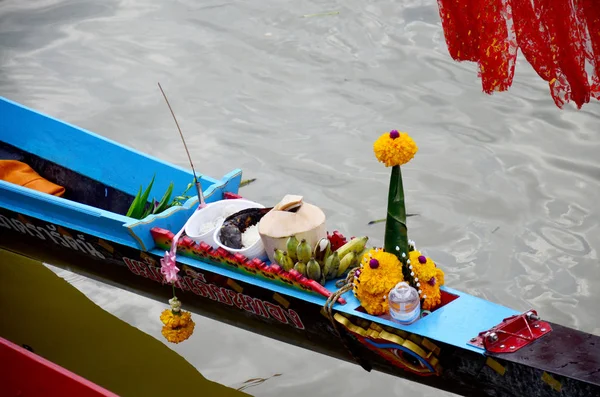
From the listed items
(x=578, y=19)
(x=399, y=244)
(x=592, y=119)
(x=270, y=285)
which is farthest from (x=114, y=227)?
(x=592, y=119)

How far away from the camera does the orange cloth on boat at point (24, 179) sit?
4.21 metres

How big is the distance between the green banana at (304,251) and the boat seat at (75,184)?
1321 millimetres

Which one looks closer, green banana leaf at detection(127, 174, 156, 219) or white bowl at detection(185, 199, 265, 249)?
white bowl at detection(185, 199, 265, 249)

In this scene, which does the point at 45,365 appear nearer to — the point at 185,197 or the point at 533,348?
the point at 185,197

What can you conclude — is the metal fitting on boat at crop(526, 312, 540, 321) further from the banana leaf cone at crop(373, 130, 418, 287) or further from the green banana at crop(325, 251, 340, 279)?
the green banana at crop(325, 251, 340, 279)

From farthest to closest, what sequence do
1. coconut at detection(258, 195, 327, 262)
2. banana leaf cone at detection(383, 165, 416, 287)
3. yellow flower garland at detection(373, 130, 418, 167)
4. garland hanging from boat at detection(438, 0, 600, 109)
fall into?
1. coconut at detection(258, 195, 327, 262)
2. banana leaf cone at detection(383, 165, 416, 287)
3. yellow flower garland at detection(373, 130, 418, 167)
4. garland hanging from boat at detection(438, 0, 600, 109)

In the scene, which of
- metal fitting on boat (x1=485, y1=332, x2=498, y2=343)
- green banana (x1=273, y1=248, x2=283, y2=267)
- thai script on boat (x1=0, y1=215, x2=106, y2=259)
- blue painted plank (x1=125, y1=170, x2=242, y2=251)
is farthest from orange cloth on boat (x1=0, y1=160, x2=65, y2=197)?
metal fitting on boat (x1=485, y1=332, x2=498, y2=343)

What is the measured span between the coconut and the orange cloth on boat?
1575 mm

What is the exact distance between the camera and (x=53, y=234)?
12.1 ft

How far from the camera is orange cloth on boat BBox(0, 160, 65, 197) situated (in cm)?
421

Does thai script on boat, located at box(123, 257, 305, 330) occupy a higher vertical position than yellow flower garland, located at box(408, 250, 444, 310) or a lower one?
lower

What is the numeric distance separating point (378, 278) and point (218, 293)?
807 millimetres

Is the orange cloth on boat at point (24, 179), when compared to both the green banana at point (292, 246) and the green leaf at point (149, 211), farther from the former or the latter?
the green banana at point (292, 246)

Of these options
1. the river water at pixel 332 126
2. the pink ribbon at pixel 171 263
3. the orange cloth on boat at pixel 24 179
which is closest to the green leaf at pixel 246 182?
the river water at pixel 332 126
